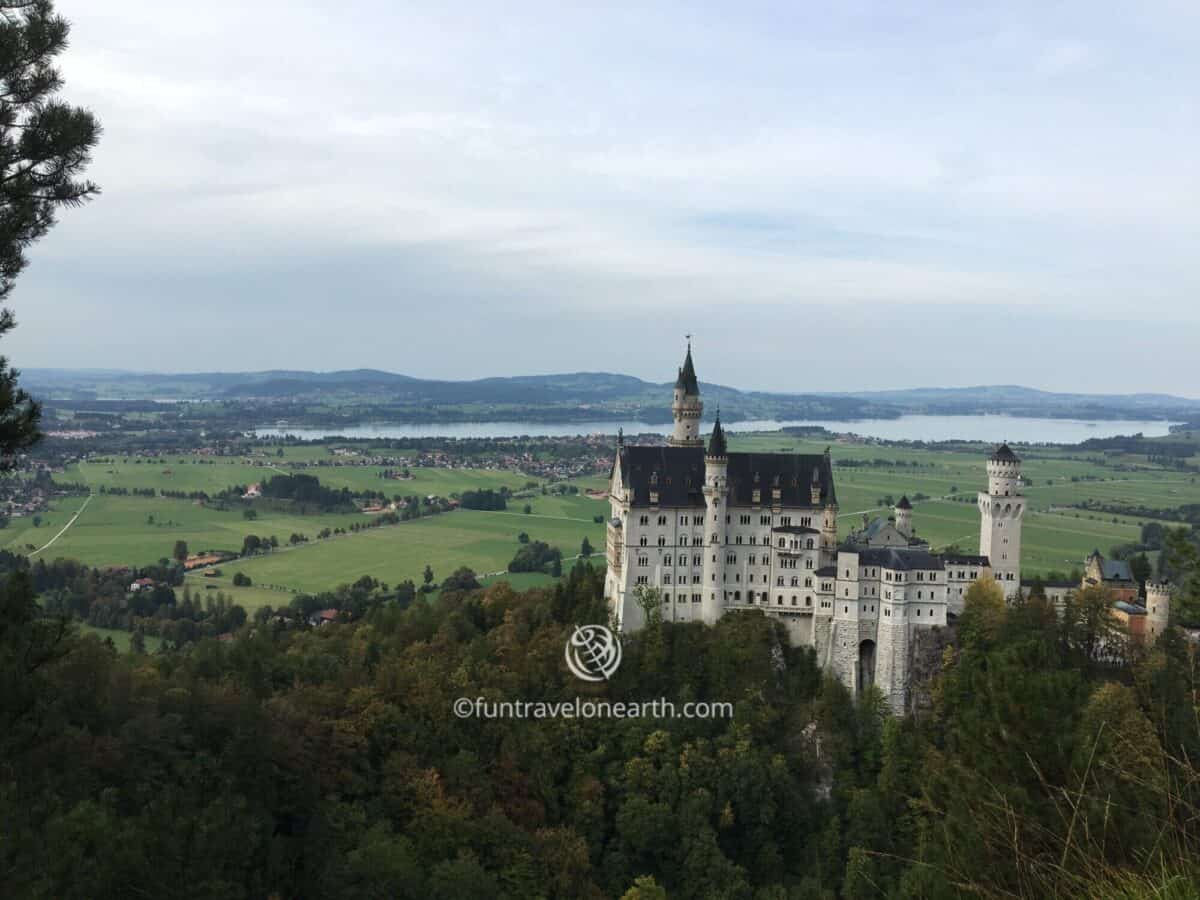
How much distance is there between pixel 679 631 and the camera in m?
59.7

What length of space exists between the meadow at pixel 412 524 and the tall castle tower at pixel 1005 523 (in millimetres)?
34300

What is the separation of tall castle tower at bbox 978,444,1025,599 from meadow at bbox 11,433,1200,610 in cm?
3430

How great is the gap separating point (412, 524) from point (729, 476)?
267 feet

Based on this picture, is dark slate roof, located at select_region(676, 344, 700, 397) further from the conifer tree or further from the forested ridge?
the conifer tree

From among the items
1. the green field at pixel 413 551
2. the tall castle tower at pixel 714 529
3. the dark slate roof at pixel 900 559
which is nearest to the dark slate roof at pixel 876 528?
the dark slate roof at pixel 900 559

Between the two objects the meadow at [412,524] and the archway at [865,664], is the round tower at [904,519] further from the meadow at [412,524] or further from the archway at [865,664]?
the meadow at [412,524]

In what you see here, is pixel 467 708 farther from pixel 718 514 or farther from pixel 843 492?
pixel 843 492

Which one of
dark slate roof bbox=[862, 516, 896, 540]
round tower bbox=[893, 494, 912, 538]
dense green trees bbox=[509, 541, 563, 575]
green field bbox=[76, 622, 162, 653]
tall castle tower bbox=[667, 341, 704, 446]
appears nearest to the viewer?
dark slate roof bbox=[862, 516, 896, 540]

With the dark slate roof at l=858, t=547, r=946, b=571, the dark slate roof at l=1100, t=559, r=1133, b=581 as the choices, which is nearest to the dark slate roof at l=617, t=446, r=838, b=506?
the dark slate roof at l=858, t=547, r=946, b=571

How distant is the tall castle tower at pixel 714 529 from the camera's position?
6084 cm

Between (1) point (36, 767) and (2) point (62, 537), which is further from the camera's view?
(2) point (62, 537)

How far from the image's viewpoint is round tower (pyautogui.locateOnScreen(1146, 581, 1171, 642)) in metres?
56.2

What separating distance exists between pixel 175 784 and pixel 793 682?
33.6 m

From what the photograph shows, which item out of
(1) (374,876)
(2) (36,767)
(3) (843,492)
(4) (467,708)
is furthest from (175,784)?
(3) (843,492)
